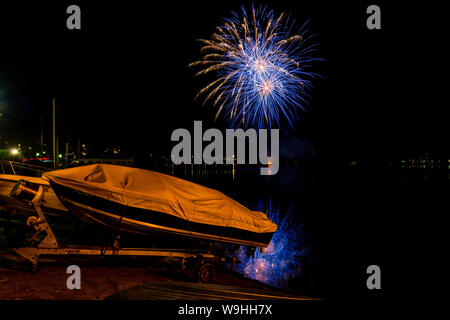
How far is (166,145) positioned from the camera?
269 feet

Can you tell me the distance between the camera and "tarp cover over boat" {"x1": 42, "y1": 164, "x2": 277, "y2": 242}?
648 cm

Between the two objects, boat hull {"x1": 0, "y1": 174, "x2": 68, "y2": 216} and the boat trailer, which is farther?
boat hull {"x1": 0, "y1": 174, "x2": 68, "y2": 216}

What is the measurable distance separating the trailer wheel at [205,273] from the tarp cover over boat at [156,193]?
0.99m

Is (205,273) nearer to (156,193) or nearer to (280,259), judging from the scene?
(156,193)

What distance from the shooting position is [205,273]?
7488 millimetres

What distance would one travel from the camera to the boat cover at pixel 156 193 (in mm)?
6488

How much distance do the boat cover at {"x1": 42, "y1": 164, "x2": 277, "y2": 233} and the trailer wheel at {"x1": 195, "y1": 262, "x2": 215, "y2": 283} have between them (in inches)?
39.6

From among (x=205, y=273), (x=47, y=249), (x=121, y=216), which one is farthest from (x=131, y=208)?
(x=205, y=273)

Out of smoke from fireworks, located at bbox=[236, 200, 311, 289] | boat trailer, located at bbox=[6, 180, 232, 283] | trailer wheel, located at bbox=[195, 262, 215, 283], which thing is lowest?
smoke from fireworks, located at bbox=[236, 200, 311, 289]

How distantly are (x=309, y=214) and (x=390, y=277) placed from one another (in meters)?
10.9

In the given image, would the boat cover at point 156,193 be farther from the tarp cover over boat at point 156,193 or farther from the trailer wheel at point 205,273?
the trailer wheel at point 205,273

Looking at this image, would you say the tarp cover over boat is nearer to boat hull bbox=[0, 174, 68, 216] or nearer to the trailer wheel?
the trailer wheel

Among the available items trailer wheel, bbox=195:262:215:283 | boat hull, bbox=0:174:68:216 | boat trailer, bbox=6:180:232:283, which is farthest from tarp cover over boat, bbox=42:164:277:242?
boat hull, bbox=0:174:68:216
